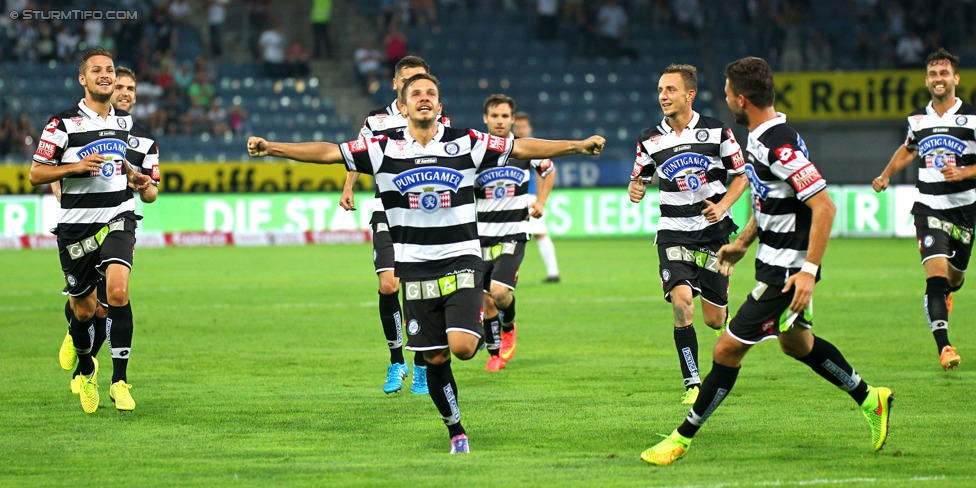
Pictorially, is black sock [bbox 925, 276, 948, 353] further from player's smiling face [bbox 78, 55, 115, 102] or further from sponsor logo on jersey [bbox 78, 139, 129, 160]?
player's smiling face [bbox 78, 55, 115, 102]

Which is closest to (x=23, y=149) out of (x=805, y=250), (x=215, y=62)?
(x=215, y=62)

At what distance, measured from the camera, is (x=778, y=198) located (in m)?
7.23

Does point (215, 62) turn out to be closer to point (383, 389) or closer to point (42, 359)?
point (42, 359)

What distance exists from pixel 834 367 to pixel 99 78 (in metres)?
5.52

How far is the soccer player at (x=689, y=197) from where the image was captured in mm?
9766

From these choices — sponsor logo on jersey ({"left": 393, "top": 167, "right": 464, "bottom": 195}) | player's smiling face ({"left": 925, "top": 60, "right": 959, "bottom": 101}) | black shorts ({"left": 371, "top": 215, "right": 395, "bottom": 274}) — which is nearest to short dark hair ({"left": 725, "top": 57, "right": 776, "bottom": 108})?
sponsor logo on jersey ({"left": 393, "top": 167, "right": 464, "bottom": 195})

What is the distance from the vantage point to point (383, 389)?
1023cm

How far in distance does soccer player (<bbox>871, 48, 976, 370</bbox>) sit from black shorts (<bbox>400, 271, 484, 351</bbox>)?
479 cm

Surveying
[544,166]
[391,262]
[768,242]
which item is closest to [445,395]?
[768,242]

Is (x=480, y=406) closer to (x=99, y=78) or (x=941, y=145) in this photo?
(x=99, y=78)

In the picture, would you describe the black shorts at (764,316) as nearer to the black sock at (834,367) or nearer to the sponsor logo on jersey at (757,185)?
the black sock at (834,367)

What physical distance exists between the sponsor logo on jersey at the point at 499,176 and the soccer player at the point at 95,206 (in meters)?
3.27

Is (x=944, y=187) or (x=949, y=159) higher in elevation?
(x=949, y=159)

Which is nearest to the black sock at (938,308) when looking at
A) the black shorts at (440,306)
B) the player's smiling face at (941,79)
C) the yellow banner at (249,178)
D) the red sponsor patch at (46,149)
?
the player's smiling face at (941,79)
